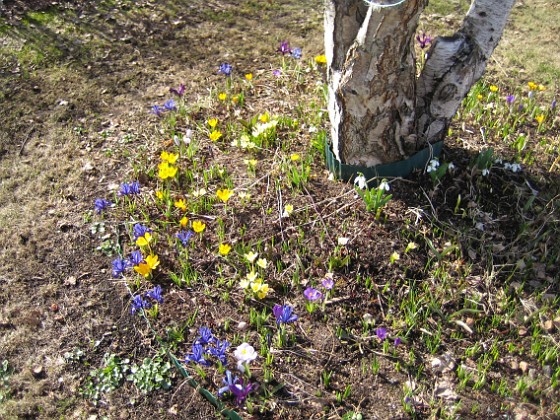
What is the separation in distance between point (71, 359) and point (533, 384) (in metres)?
2.41

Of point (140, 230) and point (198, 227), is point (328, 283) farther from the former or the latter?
point (140, 230)

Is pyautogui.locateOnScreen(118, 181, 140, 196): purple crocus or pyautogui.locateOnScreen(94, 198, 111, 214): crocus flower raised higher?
pyautogui.locateOnScreen(118, 181, 140, 196): purple crocus

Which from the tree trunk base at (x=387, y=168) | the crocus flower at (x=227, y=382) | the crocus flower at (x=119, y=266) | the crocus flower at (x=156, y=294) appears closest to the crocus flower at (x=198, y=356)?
the crocus flower at (x=227, y=382)

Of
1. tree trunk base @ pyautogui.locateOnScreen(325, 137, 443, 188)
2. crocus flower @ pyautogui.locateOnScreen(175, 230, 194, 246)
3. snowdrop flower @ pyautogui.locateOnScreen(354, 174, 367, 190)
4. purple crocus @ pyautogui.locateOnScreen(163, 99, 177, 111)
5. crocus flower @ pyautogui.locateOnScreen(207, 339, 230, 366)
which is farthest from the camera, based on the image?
purple crocus @ pyautogui.locateOnScreen(163, 99, 177, 111)

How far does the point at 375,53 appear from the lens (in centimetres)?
289

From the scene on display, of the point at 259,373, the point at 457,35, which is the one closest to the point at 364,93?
the point at 457,35

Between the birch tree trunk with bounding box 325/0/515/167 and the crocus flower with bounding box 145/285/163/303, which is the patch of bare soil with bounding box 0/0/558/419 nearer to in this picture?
the crocus flower with bounding box 145/285/163/303

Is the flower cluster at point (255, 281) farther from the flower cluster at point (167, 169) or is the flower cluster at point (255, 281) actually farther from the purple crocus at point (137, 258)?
the flower cluster at point (167, 169)

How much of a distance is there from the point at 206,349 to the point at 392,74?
6.01 ft

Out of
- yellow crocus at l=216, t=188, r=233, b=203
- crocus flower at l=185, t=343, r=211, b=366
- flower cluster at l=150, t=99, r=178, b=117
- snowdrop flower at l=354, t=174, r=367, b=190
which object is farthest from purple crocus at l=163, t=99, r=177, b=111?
crocus flower at l=185, t=343, r=211, b=366

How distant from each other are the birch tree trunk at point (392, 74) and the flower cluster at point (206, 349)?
4.70 feet

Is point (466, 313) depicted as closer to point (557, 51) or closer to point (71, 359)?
point (71, 359)

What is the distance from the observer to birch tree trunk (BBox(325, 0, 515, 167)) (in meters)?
2.88

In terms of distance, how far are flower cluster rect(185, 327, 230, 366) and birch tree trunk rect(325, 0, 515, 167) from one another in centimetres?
143
